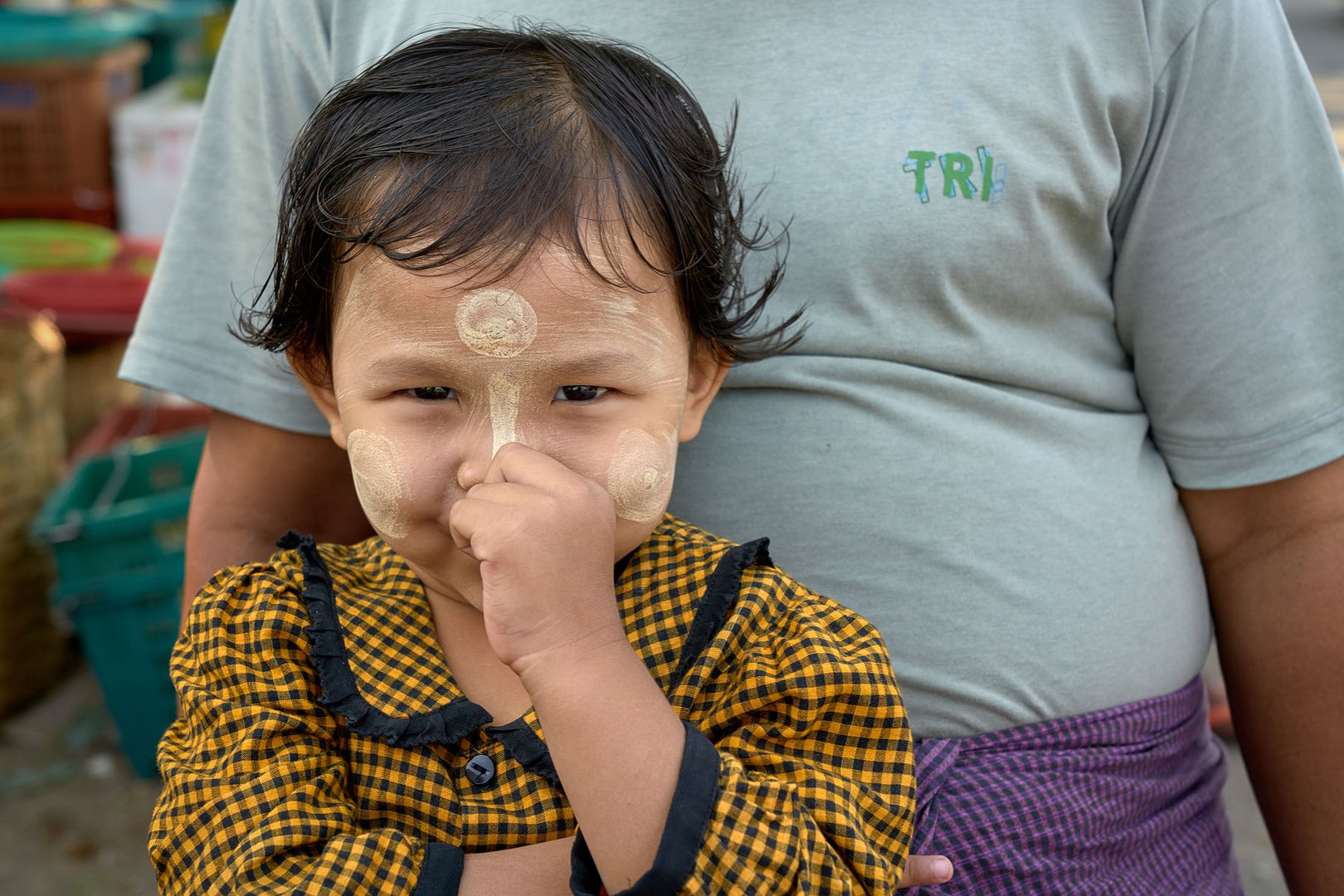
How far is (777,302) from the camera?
152cm

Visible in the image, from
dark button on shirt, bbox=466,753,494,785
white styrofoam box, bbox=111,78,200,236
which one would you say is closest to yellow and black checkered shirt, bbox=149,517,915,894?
dark button on shirt, bbox=466,753,494,785

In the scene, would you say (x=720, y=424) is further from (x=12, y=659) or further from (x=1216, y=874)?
(x=12, y=659)

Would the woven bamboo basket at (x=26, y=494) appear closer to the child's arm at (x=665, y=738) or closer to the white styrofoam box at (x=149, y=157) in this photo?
the white styrofoam box at (x=149, y=157)

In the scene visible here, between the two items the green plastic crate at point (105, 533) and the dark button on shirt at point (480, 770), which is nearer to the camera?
the dark button on shirt at point (480, 770)

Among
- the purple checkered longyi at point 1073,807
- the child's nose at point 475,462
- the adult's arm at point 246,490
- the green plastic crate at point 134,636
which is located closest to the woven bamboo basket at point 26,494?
the green plastic crate at point 134,636

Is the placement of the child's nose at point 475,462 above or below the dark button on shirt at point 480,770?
above

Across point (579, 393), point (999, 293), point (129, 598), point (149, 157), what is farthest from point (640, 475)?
point (149, 157)

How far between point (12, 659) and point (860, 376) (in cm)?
284

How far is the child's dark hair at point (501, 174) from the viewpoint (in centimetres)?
119

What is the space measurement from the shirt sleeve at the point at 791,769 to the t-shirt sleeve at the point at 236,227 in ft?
2.35

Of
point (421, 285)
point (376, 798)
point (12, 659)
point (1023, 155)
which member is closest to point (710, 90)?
point (1023, 155)

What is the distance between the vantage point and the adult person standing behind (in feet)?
4.82

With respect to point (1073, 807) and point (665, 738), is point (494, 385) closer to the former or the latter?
point (665, 738)

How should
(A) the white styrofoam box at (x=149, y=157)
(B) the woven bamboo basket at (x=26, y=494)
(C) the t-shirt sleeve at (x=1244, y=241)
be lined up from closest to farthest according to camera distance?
1. (C) the t-shirt sleeve at (x=1244, y=241)
2. (B) the woven bamboo basket at (x=26, y=494)
3. (A) the white styrofoam box at (x=149, y=157)
